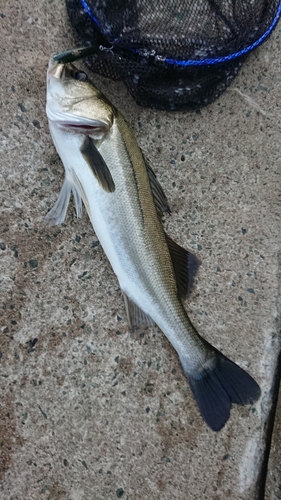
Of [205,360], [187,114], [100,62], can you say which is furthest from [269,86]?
[205,360]

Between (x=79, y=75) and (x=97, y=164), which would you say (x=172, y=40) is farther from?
(x=97, y=164)

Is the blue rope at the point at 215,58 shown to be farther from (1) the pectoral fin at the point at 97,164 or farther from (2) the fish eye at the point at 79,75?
(1) the pectoral fin at the point at 97,164

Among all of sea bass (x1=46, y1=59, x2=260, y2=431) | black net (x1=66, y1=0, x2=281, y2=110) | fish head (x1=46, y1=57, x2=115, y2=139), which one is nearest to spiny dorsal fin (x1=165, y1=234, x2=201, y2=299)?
sea bass (x1=46, y1=59, x2=260, y2=431)

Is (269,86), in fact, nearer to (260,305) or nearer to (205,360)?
(260,305)

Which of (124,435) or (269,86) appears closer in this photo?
(124,435)

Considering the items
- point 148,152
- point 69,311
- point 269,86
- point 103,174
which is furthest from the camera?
point 269,86

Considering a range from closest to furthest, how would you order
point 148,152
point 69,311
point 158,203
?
point 158,203 → point 69,311 → point 148,152

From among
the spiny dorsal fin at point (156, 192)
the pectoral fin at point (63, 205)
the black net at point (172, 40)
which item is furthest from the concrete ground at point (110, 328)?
the spiny dorsal fin at point (156, 192)
